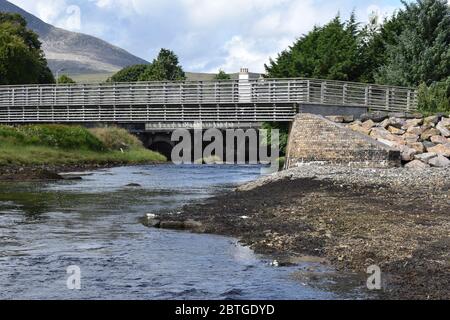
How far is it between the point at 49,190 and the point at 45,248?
64.5 ft

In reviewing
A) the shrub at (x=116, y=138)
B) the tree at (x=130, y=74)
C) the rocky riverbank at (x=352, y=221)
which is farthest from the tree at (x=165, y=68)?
the rocky riverbank at (x=352, y=221)

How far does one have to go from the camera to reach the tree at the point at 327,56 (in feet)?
216

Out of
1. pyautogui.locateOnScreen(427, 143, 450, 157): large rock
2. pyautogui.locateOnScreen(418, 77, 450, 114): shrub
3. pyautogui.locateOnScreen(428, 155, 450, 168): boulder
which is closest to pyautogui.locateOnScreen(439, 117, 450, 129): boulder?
pyautogui.locateOnScreen(427, 143, 450, 157): large rock

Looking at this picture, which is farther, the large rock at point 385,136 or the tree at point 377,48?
A: the tree at point 377,48

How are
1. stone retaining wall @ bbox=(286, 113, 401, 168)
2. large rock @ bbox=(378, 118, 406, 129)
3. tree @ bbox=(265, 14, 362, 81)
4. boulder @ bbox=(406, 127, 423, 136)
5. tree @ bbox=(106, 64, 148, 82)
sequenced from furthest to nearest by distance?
tree @ bbox=(106, 64, 148, 82)
tree @ bbox=(265, 14, 362, 81)
large rock @ bbox=(378, 118, 406, 129)
boulder @ bbox=(406, 127, 423, 136)
stone retaining wall @ bbox=(286, 113, 401, 168)

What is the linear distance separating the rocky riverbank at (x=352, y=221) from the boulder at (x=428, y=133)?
23.9 feet

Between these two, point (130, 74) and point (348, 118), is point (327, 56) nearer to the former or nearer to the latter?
point (348, 118)

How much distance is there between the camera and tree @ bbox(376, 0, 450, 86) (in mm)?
54066

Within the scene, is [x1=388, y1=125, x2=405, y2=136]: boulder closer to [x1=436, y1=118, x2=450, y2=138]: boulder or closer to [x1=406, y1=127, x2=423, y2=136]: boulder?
[x1=406, y1=127, x2=423, y2=136]: boulder

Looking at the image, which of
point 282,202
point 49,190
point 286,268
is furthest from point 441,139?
point 286,268

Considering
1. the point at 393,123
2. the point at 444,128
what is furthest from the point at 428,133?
the point at 393,123

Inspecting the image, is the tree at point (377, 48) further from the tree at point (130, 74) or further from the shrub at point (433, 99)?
the tree at point (130, 74)

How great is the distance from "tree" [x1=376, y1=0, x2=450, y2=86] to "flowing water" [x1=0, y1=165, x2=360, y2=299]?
31.1 metres
